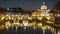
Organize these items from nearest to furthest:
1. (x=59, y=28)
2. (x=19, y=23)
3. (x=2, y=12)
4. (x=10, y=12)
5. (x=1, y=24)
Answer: (x=59, y=28)
(x=2, y=12)
(x=10, y=12)
(x=1, y=24)
(x=19, y=23)

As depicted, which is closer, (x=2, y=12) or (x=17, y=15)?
(x=2, y=12)

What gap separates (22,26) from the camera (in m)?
9.00

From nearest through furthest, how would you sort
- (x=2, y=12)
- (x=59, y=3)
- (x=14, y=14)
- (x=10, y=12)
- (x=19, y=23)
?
(x=59, y=3) < (x=2, y=12) < (x=10, y=12) < (x=14, y=14) < (x=19, y=23)

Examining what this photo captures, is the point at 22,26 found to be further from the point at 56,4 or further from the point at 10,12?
the point at 56,4

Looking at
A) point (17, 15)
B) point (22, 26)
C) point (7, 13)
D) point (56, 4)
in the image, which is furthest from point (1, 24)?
point (56, 4)

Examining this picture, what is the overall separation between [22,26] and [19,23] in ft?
1.51

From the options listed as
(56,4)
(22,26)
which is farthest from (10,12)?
(22,26)

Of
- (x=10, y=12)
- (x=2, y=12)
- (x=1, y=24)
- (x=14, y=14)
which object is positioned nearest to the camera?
(x=2, y=12)

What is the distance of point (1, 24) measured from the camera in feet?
23.8

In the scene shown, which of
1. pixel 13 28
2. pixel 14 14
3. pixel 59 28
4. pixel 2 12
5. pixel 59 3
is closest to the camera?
pixel 59 28

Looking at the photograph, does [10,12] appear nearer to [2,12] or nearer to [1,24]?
[2,12]

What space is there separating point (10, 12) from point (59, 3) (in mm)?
2314

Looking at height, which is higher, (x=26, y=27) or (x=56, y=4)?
(x=56, y=4)

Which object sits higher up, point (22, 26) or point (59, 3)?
point (59, 3)
